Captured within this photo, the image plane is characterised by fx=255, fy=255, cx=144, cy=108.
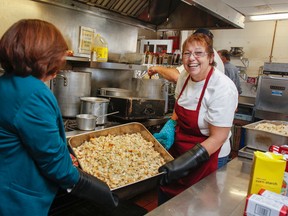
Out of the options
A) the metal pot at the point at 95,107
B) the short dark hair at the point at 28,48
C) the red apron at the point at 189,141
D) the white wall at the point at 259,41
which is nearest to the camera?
the short dark hair at the point at 28,48

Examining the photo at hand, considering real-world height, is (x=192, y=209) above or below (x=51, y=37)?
below

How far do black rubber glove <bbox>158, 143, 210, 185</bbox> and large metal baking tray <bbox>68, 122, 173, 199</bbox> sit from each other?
0.04 metres

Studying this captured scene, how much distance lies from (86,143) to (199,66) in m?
0.87

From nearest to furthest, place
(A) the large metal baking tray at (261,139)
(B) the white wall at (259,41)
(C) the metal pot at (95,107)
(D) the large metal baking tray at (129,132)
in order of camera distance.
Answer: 1. (D) the large metal baking tray at (129,132)
2. (A) the large metal baking tray at (261,139)
3. (C) the metal pot at (95,107)
4. (B) the white wall at (259,41)

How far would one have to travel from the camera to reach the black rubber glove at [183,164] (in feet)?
4.50

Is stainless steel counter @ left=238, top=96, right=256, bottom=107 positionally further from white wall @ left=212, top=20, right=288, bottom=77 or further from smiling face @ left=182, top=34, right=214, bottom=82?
smiling face @ left=182, top=34, right=214, bottom=82

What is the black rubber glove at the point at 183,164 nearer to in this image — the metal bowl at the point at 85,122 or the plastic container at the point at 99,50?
the metal bowl at the point at 85,122

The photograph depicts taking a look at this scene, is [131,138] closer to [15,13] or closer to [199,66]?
[199,66]

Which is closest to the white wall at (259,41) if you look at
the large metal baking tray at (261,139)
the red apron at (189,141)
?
the large metal baking tray at (261,139)

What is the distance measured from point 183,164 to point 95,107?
99cm

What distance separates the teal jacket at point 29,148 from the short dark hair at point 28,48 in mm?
40

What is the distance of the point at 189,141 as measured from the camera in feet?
5.42

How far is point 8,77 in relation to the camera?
0.90 meters

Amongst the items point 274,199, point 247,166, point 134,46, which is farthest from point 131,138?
point 134,46
